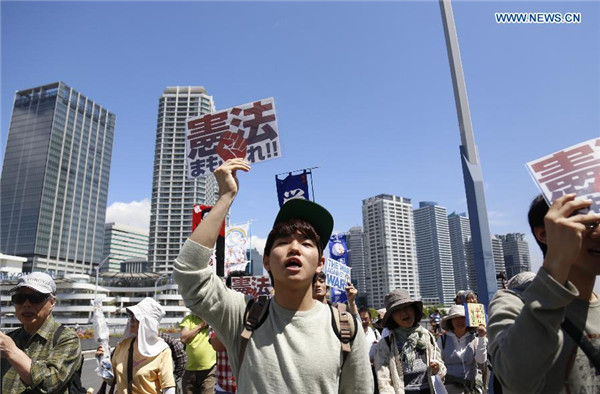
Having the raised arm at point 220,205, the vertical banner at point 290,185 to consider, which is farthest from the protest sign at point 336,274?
the raised arm at point 220,205

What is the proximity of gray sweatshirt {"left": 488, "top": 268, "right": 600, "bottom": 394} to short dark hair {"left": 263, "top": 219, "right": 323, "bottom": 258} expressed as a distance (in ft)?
3.17

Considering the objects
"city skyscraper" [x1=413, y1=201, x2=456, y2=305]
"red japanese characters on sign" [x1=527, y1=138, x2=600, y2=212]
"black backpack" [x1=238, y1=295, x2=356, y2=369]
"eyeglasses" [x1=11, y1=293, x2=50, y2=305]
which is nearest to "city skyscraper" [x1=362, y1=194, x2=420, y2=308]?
"city skyscraper" [x1=413, y1=201, x2=456, y2=305]

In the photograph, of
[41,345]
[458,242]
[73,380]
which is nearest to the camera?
[41,345]

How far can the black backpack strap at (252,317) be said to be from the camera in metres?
1.84

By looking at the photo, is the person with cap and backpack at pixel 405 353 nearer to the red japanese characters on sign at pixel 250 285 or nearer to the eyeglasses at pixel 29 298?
the eyeglasses at pixel 29 298

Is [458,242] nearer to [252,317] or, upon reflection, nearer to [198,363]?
[198,363]

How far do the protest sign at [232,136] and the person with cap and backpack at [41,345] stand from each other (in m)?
2.61

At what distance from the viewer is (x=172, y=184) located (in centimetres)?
13912

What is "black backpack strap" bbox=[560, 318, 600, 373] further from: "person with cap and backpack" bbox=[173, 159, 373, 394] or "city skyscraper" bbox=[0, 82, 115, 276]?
"city skyscraper" bbox=[0, 82, 115, 276]

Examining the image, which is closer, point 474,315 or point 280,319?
point 280,319

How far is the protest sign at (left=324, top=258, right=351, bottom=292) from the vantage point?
393 inches

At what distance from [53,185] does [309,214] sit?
156882 millimetres

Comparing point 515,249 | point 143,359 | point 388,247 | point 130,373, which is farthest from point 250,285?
point 388,247

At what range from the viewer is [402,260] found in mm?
103000
